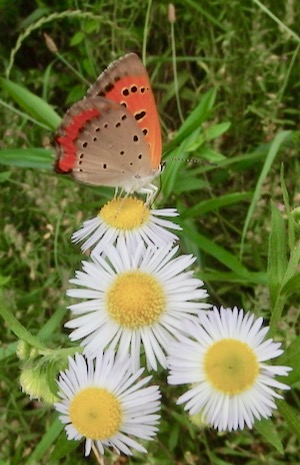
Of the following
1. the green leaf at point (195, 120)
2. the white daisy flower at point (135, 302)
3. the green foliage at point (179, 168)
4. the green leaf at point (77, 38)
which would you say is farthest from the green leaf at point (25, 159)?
the white daisy flower at point (135, 302)

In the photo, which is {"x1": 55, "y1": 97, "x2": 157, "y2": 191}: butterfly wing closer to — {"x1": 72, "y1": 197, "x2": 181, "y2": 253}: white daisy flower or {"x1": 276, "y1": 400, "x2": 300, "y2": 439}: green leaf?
{"x1": 72, "y1": 197, "x2": 181, "y2": 253}: white daisy flower

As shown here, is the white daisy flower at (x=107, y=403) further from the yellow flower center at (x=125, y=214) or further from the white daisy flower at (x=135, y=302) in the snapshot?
the yellow flower center at (x=125, y=214)

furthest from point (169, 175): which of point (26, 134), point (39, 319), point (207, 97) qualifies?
point (26, 134)

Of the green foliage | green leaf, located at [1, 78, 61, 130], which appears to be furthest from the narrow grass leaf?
green leaf, located at [1, 78, 61, 130]

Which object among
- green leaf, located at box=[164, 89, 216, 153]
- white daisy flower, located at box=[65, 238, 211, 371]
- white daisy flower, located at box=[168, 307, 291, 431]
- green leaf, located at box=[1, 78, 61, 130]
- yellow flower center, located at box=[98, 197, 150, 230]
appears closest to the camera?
white daisy flower, located at box=[168, 307, 291, 431]

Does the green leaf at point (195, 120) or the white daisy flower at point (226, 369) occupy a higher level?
the green leaf at point (195, 120)

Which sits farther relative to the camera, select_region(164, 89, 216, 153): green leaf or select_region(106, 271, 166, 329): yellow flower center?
select_region(164, 89, 216, 153): green leaf

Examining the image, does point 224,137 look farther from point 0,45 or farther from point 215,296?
point 0,45
